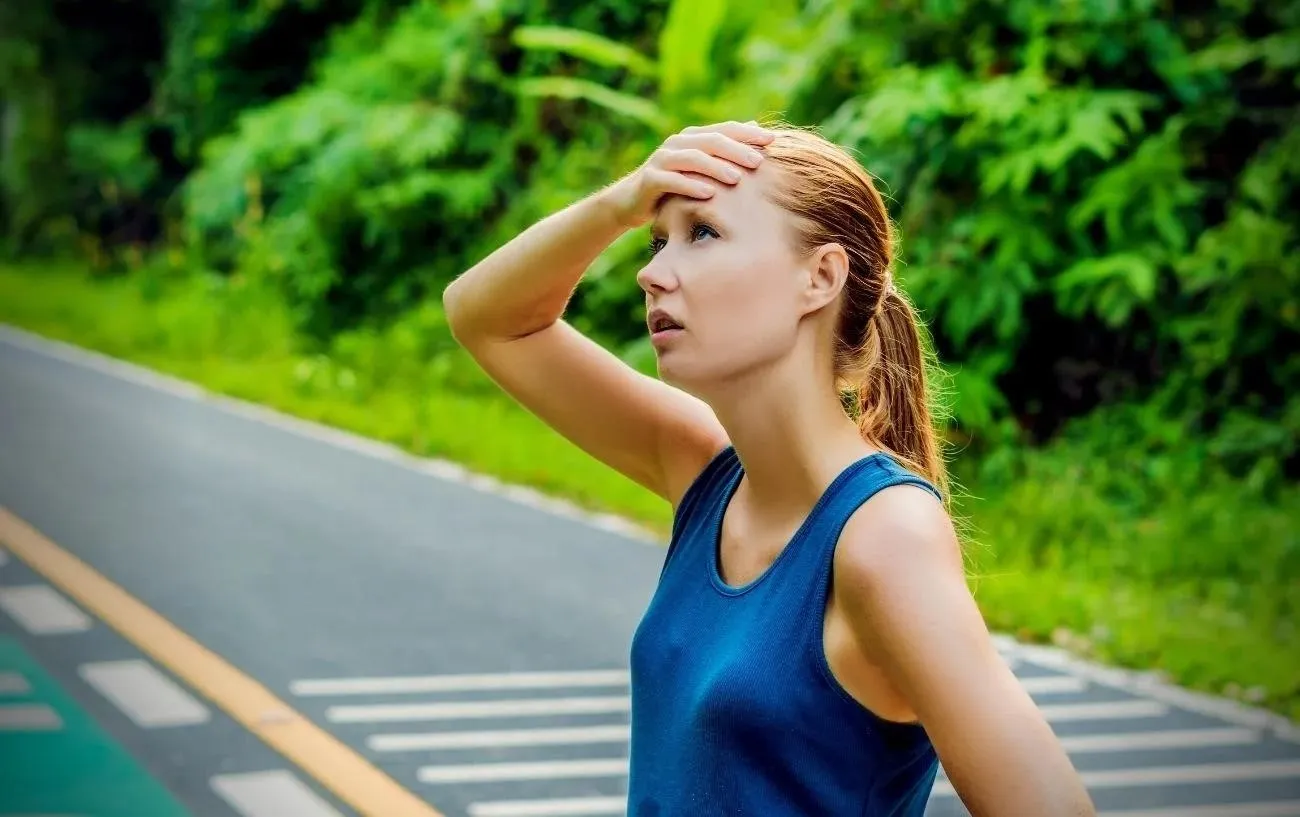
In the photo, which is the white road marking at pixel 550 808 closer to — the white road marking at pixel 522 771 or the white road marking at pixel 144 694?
the white road marking at pixel 522 771

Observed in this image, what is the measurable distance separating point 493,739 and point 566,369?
4.17 m

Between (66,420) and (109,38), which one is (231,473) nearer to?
(66,420)

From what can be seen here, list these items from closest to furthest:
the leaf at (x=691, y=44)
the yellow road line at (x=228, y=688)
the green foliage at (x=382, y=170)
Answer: the yellow road line at (x=228, y=688) < the leaf at (x=691, y=44) < the green foliage at (x=382, y=170)

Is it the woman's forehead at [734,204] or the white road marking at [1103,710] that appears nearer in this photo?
the woman's forehead at [734,204]

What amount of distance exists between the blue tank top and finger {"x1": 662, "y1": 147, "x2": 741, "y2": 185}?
1.06 feet

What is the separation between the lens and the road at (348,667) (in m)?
5.93

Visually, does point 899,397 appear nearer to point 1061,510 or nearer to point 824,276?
point 824,276

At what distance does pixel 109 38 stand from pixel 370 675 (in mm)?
25186

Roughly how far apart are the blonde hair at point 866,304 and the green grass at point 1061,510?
1721mm

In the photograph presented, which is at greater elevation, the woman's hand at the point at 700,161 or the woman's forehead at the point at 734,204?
the woman's hand at the point at 700,161

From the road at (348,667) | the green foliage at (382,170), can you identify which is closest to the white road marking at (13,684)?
the road at (348,667)

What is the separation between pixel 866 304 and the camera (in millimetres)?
2082

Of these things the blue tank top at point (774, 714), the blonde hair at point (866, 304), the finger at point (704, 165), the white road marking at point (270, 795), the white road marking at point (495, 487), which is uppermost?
the finger at point (704, 165)

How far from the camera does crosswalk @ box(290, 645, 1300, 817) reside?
585 cm
